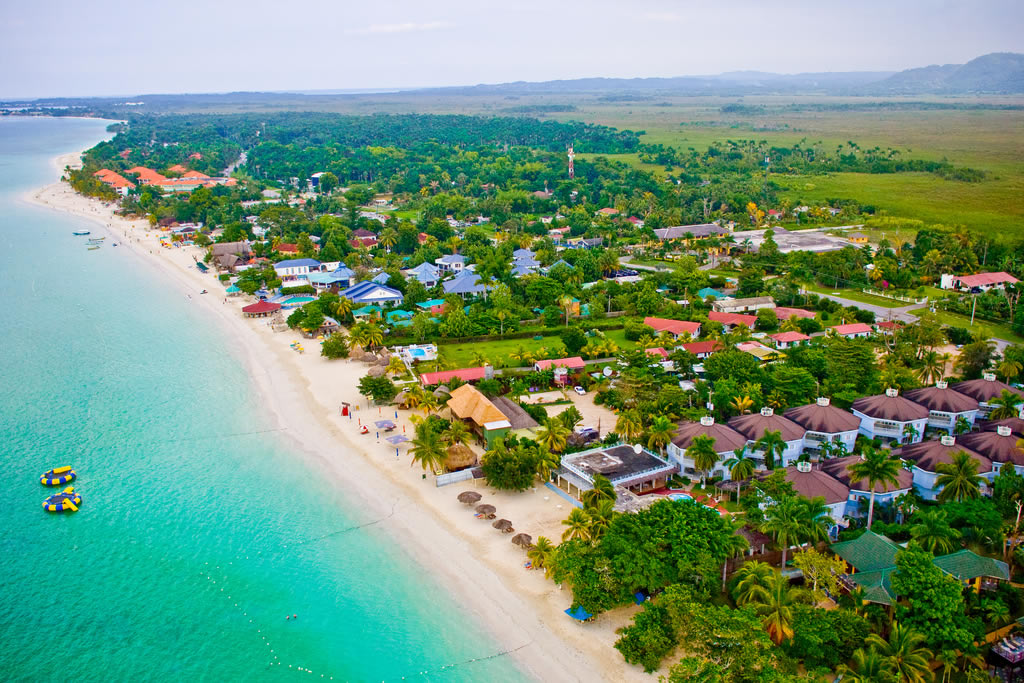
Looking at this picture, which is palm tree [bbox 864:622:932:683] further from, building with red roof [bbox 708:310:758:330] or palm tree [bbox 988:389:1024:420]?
building with red roof [bbox 708:310:758:330]

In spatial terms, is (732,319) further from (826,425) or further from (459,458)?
(459,458)

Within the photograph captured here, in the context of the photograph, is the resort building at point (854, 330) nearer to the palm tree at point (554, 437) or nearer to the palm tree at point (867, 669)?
the palm tree at point (554, 437)

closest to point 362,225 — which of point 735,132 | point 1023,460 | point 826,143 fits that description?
point 1023,460

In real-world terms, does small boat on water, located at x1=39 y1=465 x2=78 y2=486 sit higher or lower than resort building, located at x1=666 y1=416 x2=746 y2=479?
lower

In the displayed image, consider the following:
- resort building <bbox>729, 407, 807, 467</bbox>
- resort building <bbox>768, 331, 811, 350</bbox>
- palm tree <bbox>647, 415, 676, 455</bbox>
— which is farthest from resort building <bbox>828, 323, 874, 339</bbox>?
palm tree <bbox>647, 415, 676, 455</bbox>

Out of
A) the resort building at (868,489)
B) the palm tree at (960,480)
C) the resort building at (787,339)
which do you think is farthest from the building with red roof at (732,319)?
the palm tree at (960,480)

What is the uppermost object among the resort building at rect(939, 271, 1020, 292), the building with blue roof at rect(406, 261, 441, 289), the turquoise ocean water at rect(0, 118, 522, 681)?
the building with blue roof at rect(406, 261, 441, 289)

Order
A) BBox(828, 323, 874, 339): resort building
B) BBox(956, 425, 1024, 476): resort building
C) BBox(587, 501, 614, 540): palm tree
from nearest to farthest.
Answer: BBox(587, 501, 614, 540): palm tree < BBox(956, 425, 1024, 476): resort building < BBox(828, 323, 874, 339): resort building
